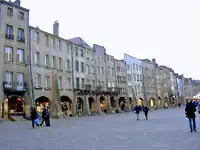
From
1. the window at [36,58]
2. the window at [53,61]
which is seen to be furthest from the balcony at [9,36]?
the window at [53,61]

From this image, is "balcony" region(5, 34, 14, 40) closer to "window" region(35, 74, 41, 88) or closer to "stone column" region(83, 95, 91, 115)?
"window" region(35, 74, 41, 88)

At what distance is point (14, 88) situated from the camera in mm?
33062

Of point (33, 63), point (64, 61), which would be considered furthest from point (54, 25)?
point (33, 63)

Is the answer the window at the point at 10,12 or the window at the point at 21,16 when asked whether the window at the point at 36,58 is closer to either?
the window at the point at 21,16

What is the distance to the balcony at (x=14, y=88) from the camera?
3198 centimetres

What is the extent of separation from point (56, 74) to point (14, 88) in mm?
9401

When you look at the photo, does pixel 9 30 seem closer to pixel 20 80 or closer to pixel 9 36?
pixel 9 36

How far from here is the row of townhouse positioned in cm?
3369

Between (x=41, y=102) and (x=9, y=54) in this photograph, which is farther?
(x=41, y=102)

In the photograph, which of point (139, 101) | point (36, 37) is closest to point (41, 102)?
point (36, 37)

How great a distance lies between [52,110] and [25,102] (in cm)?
505

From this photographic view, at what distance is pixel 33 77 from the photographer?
3653cm

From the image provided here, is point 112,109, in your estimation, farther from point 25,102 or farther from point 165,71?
point 165,71

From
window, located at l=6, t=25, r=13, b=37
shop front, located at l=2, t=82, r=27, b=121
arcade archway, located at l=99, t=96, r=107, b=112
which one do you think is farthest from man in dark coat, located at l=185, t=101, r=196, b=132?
arcade archway, located at l=99, t=96, r=107, b=112
